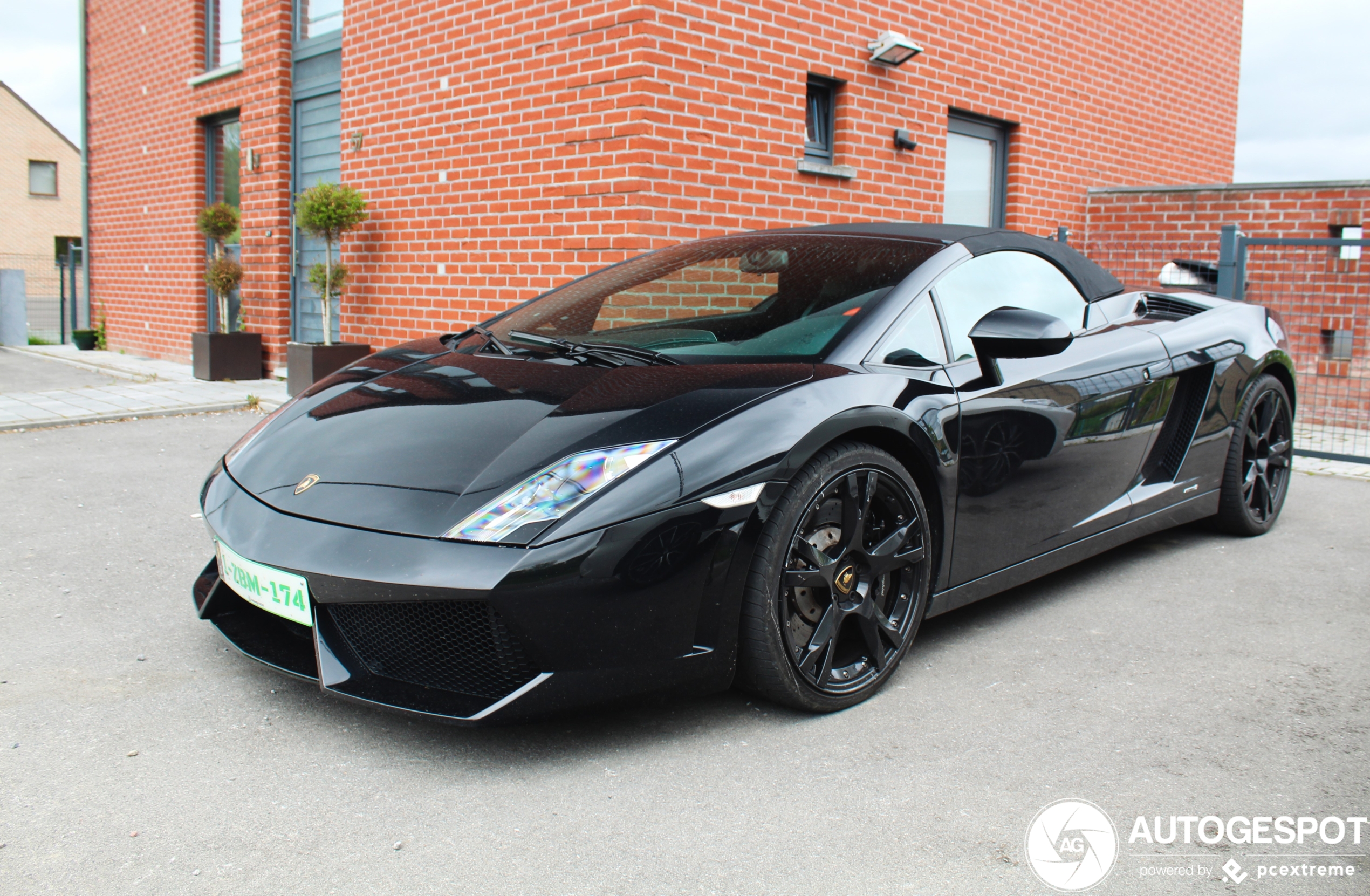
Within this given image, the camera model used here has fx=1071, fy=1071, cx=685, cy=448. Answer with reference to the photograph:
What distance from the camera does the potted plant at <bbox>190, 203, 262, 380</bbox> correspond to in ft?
31.5

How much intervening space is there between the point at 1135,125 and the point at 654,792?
10408 mm

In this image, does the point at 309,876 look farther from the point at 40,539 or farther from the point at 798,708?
the point at 40,539

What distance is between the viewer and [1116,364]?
3.45 metres

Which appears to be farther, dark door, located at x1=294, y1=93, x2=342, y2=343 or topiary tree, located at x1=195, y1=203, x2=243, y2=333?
topiary tree, located at x1=195, y1=203, x2=243, y2=333

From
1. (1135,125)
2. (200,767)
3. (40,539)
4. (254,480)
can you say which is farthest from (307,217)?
(1135,125)

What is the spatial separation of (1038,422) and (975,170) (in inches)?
265

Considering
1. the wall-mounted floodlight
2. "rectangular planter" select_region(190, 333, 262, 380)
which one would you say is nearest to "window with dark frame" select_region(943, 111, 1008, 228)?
the wall-mounted floodlight

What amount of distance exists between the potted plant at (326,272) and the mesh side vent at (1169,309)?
571 cm

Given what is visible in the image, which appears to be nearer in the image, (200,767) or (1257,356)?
(200,767)

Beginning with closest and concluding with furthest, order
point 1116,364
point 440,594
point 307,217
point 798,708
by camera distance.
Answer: point 440,594 → point 798,708 → point 1116,364 → point 307,217

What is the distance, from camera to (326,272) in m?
8.59

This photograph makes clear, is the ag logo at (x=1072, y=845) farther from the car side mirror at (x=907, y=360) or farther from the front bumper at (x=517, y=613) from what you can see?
the car side mirror at (x=907, y=360)

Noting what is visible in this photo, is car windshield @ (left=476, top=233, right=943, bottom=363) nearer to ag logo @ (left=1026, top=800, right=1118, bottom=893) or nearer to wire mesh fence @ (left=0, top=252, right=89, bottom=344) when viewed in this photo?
ag logo @ (left=1026, top=800, right=1118, bottom=893)

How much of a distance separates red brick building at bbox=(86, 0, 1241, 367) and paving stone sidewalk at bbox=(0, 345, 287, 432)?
32.5 inches
